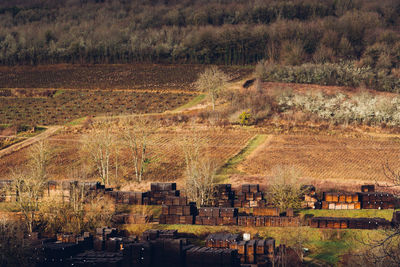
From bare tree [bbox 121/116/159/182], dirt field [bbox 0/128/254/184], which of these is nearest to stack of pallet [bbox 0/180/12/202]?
dirt field [bbox 0/128/254/184]

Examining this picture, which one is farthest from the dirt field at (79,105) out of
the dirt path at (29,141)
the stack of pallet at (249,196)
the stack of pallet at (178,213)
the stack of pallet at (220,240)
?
the stack of pallet at (220,240)

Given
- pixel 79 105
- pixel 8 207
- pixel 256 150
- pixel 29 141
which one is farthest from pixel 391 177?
pixel 79 105

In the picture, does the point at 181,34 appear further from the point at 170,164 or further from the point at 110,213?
the point at 110,213

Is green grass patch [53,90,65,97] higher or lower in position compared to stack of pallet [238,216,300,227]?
higher

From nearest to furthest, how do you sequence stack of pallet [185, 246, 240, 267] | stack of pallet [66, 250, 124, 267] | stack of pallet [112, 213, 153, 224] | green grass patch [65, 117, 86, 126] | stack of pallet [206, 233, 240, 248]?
stack of pallet [66, 250, 124, 267], stack of pallet [185, 246, 240, 267], stack of pallet [206, 233, 240, 248], stack of pallet [112, 213, 153, 224], green grass patch [65, 117, 86, 126]

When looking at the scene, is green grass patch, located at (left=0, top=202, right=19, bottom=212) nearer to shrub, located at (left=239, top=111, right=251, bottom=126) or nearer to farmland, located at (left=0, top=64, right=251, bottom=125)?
farmland, located at (left=0, top=64, right=251, bottom=125)

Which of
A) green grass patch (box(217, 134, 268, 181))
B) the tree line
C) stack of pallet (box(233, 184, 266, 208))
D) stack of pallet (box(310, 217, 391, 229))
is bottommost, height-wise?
stack of pallet (box(310, 217, 391, 229))

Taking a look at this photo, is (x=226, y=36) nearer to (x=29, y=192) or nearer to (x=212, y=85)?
(x=212, y=85)
